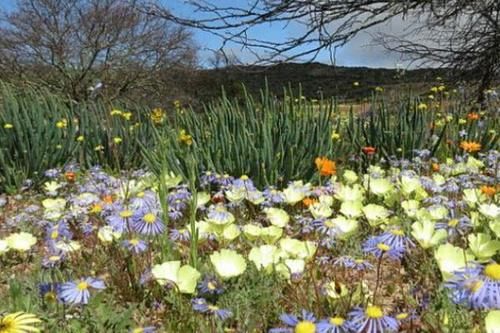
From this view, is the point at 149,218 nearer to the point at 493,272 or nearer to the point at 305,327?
the point at 305,327

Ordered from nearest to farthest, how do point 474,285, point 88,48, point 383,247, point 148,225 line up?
point 474,285 < point 383,247 < point 148,225 < point 88,48

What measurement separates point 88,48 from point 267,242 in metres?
9.71

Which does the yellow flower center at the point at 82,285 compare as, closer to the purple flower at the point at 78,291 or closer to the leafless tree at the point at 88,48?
the purple flower at the point at 78,291

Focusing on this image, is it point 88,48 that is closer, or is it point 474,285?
point 474,285

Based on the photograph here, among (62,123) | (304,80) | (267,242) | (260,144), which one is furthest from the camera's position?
(304,80)

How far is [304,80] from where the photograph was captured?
17406mm

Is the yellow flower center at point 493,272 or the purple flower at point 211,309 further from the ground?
the yellow flower center at point 493,272

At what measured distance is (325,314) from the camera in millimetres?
1676

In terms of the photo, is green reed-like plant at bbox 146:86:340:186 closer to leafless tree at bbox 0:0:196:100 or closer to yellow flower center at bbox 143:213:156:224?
yellow flower center at bbox 143:213:156:224

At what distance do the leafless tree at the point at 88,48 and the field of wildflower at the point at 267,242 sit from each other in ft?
22.8

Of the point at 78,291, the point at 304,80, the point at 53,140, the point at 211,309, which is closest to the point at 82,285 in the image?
the point at 78,291

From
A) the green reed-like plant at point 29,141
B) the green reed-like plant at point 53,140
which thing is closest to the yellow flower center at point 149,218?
the green reed-like plant at point 53,140

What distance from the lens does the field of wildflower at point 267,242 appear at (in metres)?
1.59

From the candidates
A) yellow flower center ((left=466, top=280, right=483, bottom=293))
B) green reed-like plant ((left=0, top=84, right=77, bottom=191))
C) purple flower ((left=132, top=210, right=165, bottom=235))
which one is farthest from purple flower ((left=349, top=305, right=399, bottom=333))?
green reed-like plant ((left=0, top=84, right=77, bottom=191))
